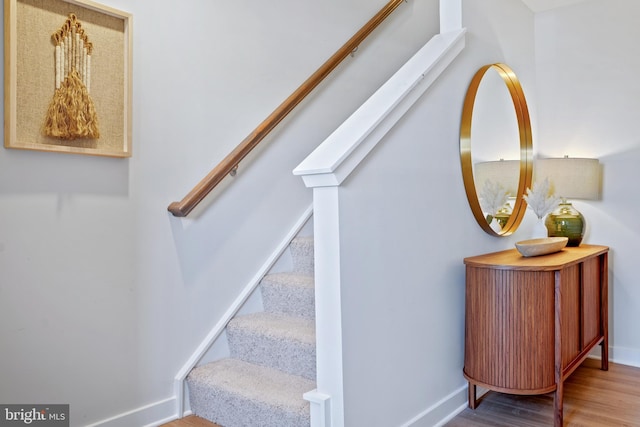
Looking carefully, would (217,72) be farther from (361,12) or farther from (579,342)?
(579,342)

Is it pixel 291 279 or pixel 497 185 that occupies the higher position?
pixel 497 185

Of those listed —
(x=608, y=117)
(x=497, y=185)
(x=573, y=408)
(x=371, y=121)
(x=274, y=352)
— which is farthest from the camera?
(x=608, y=117)

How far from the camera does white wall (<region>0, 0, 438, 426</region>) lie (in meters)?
1.65

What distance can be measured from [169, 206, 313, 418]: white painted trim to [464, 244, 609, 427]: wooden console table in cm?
100

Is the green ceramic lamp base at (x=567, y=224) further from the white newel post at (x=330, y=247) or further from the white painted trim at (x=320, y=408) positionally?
the white painted trim at (x=320, y=408)

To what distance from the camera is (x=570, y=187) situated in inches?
117

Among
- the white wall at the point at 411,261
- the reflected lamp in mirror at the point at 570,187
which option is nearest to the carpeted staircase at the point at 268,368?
the white wall at the point at 411,261

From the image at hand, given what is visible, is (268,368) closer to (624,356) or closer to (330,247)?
(330,247)

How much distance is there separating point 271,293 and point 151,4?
1.45 m

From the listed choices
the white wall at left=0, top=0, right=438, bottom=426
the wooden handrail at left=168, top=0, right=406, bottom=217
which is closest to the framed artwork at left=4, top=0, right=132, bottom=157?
the white wall at left=0, top=0, right=438, bottom=426

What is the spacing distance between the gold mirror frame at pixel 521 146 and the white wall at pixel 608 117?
44 centimetres
